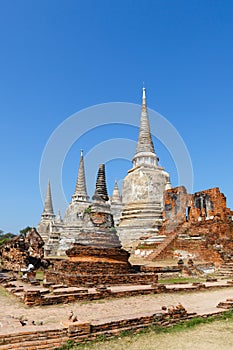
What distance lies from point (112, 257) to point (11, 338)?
9.83 m

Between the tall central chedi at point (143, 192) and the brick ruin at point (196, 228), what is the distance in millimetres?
2771

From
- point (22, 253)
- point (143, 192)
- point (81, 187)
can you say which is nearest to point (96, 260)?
point (22, 253)

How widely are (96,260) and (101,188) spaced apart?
5114mm

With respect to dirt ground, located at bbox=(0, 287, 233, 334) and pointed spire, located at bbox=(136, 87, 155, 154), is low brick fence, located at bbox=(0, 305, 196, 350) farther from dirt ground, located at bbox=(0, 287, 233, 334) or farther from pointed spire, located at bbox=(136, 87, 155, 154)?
pointed spire, located at bbox=(136, 87, 155, 154)

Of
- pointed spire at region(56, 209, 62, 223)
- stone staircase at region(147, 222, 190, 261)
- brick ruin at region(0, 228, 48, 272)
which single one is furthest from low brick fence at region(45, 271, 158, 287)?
pointed spire at region(56, 209, 62, 223)

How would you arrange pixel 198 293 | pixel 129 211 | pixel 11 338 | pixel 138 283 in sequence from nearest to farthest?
pixel 11 338
pixel 198 293
pixel 138 283
pixel 129 211

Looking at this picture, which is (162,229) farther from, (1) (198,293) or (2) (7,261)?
(1) (198,293)

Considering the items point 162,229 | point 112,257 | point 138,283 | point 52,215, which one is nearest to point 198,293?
point 138,283

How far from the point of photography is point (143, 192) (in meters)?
36.8

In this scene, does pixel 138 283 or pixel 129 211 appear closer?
pixel 138 283

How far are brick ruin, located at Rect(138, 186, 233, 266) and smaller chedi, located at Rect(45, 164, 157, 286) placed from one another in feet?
25.8

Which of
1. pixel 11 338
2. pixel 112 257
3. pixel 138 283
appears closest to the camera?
pixel 11 338

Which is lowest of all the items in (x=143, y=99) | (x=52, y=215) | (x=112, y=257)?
(x=112, y=257)

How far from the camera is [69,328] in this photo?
18.0 ft
